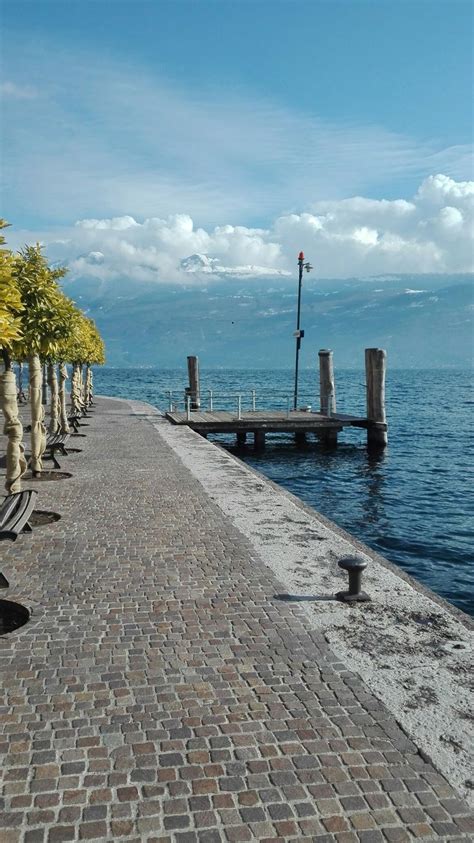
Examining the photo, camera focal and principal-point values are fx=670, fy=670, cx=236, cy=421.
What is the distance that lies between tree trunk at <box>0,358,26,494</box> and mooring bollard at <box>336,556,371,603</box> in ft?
20.2

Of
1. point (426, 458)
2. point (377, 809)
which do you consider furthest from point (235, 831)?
point (426, 458)

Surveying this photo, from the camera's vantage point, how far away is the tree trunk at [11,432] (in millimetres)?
10984

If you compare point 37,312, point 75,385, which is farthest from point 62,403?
point 37,312

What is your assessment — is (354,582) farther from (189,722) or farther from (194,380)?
(194,380)

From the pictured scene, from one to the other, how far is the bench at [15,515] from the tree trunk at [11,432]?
46.8 inches

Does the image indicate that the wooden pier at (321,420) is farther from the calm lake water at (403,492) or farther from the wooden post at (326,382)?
the calm lake water at (403,492)

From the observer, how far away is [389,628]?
652 centimetres

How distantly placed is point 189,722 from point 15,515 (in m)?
4.62

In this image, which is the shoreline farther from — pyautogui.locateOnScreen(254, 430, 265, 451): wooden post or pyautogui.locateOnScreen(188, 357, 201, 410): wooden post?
pyautogui.locateOnScreen(188, 357, 201, 410): wooden post

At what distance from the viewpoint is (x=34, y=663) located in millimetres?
5688

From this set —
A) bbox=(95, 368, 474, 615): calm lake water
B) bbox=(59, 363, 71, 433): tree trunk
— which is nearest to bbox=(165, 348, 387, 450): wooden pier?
bbox=(95, 368, 474, 615): calm lake water

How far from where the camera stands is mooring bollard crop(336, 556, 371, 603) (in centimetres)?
710

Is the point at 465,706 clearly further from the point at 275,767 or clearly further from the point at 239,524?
the point at 239,524

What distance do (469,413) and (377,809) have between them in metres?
51.8
